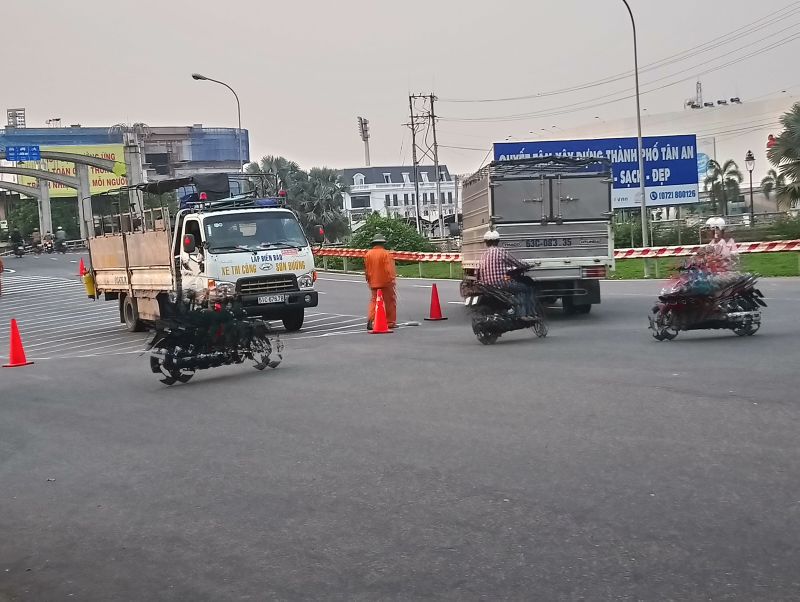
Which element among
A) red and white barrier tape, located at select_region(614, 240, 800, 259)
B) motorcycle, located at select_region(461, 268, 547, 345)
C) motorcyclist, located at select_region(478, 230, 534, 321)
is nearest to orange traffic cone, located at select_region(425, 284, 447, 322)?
motorcycle, located at select_region(461, 268, 547, 345)

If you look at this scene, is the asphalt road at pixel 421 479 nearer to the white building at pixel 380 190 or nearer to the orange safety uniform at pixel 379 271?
the orange safety uniform at pixel 379 271

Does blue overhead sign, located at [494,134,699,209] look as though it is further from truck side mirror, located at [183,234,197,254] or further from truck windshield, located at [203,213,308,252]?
truck side mirror, located at [183,234,197,254]

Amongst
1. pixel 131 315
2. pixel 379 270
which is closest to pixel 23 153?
pixel 131 315

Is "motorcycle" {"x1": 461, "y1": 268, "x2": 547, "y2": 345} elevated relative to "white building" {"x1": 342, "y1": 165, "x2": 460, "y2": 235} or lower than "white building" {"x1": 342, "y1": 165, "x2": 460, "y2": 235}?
lower

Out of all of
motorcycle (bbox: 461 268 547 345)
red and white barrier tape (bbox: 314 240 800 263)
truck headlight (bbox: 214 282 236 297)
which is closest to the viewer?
motorcycle (bbox: 461 268 547 345)

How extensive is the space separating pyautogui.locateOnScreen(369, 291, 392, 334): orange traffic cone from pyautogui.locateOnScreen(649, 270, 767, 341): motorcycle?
230 inches

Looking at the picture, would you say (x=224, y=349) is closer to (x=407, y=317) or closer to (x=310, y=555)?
(x=310, y=555)

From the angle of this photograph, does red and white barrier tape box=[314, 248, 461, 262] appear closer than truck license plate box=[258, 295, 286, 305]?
No

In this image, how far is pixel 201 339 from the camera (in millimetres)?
13633

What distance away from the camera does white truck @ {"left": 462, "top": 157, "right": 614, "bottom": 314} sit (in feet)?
A: 68.5

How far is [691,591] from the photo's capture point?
15.5 feet

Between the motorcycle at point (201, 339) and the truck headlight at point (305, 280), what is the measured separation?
678 centimetres

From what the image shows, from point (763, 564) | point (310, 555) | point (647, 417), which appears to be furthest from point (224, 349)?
point (763, 564)

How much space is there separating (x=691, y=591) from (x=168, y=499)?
3.83 m
